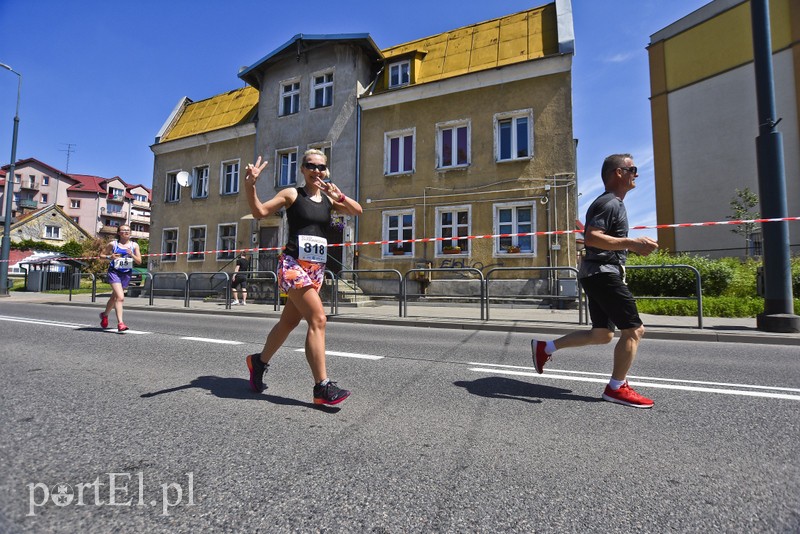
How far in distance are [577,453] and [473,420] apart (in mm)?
667

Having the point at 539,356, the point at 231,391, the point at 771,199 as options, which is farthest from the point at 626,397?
the point at 771,199

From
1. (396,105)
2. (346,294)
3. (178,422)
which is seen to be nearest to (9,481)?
(178,422)

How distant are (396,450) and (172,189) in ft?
79.4

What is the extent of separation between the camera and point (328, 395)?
2770 mm

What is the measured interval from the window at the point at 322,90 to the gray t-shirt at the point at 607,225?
55.5ft

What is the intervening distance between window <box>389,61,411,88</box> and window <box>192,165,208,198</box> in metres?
10.6

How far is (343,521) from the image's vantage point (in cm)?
146

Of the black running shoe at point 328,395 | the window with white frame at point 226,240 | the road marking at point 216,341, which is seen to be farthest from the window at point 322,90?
the black running shoe at point 328,395

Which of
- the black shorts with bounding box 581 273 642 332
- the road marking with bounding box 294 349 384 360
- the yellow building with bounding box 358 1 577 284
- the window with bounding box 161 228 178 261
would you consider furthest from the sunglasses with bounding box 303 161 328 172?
the window with bounding box 161 228 178 261

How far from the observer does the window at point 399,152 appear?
16.6 m

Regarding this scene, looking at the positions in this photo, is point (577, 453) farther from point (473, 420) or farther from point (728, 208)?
point (728, 208)

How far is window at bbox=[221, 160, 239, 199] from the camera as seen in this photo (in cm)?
2039

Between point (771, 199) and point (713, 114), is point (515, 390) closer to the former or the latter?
point (771, 199)

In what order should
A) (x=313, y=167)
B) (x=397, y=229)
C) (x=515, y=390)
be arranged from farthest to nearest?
(x=397, y=229), (x=515, y=390), (x=313, y=167)
